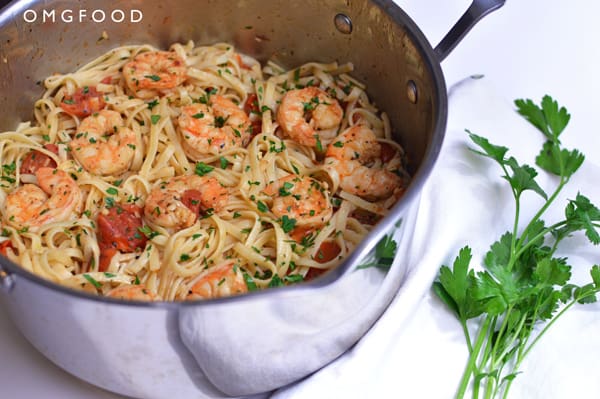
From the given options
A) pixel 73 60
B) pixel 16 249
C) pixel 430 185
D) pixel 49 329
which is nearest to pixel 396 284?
pixel 430 185

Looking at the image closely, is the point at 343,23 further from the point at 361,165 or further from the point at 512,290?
the point at 512,290

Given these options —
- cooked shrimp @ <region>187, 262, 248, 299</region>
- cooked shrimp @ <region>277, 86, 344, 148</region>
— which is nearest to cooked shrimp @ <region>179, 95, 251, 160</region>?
cooked shrimp @ <region>277, 86, 344, 148</region>

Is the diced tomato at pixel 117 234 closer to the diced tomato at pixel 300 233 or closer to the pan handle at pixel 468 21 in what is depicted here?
the diced tomato at pixel 300 233

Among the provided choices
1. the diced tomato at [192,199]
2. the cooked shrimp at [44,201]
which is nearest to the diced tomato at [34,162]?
the cooked shrimp at [44,201]

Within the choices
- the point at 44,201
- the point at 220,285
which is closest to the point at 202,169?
the point at 44,201

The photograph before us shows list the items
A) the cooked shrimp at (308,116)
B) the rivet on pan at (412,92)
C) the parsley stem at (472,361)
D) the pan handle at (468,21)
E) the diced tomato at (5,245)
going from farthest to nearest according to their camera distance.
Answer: the cooked shrimp at (308,116) < the rivet on pan at (412,92) < the pan handle at (468,21) < the diced tomato at (5,245) < the parsley stem at (472,361)

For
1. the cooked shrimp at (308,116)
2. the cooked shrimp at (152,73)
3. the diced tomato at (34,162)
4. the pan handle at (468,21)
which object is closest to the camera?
the pan handle at (468,21)

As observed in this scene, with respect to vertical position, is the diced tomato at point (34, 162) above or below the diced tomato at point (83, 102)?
below
